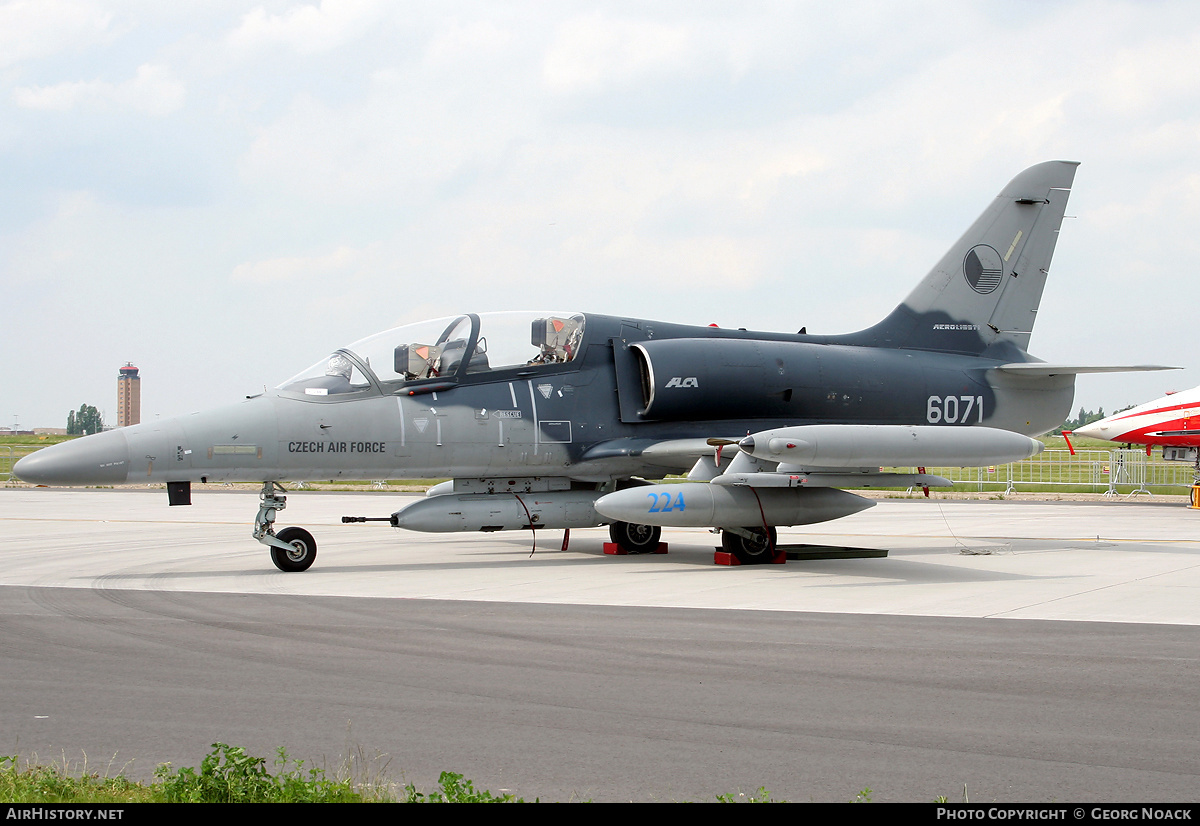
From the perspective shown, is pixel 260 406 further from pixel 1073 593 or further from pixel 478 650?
pixel 1073 593

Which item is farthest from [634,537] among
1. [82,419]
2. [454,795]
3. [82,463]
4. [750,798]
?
[82,419]

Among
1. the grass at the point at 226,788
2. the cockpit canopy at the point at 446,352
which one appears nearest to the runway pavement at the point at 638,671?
the grass at the point at 226,788

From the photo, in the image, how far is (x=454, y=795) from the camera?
3.76 meters

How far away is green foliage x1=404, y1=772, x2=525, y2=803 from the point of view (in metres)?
3.71

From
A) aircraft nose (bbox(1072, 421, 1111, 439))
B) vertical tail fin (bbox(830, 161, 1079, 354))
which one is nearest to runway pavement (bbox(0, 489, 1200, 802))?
vertical tail fin (bbox(830, 161, 1079, 354))

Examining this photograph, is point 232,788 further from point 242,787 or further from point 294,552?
point 294,552

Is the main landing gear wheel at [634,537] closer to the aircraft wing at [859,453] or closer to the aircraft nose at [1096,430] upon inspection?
the aircraft wing at [859,453]

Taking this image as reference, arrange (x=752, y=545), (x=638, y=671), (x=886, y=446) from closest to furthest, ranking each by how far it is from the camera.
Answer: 1. (x=638, y=671)
2. (x=886, y=446)
3. (x=752, y=545)

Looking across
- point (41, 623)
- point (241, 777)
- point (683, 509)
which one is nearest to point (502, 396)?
point (683, 509)

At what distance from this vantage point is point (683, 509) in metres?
12.0

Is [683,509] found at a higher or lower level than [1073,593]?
higher

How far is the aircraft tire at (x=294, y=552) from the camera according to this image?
12.3 meters

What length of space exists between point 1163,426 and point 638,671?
25473 mm
